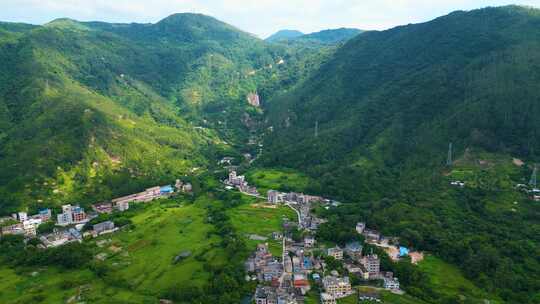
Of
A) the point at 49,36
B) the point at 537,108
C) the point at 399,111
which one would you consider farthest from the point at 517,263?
the point at 49,36

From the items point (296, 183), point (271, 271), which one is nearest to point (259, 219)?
point (296, 183)

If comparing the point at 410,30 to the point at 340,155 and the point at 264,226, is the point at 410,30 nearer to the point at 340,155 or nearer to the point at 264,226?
the point at 340,155

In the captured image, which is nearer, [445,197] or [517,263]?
[517,263]

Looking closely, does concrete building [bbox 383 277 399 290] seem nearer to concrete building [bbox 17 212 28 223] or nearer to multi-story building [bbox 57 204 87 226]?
multi-story building [bbox 57 204 87 226]

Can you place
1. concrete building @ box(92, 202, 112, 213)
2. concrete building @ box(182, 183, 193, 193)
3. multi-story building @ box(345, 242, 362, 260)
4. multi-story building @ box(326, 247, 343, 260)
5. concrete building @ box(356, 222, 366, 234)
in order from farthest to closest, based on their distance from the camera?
concrete building @ box(182, 183, 193, 193) < concrete building @ box(92, 202, 112, 213) < concrete building @ box(356, 222, 366, 234) < multi-story building @ box(326, 247, 343, 260) < multi-story building @ box(345, 242, 362, 260)

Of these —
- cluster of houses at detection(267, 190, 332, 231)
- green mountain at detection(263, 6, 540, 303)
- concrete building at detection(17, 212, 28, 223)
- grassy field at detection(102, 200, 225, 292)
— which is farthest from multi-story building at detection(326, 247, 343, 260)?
concrete building at detection(17, 212, 28, 223)

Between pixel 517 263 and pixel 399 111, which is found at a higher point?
pixel 399 111

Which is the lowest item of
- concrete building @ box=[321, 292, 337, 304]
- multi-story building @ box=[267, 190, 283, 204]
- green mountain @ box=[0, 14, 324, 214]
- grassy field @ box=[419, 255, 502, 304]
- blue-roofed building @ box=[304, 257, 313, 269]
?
grassy field @ box=[419, 255, 502, 304]

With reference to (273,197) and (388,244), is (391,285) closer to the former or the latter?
(388,244)
